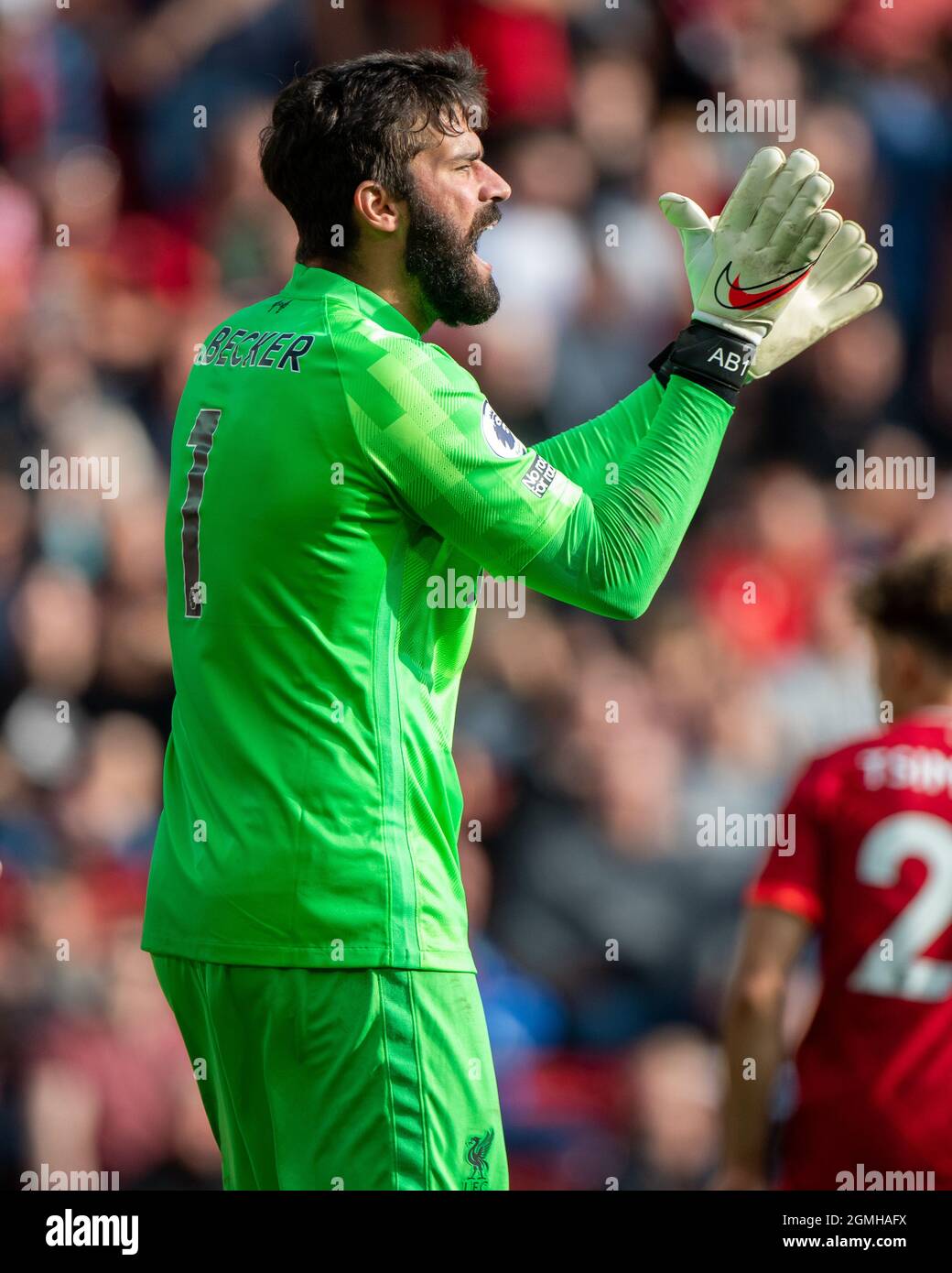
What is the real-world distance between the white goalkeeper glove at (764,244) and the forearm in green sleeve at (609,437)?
0.55 feet

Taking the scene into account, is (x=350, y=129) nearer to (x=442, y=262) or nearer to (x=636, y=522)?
(x=442, y=262)

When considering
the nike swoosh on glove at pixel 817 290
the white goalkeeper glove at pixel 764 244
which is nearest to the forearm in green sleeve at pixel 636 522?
the white goalkeeper glove at pixel 764 244

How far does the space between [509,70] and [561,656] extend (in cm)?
189

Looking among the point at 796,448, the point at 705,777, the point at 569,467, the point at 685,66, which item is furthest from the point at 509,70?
the point at 569,467

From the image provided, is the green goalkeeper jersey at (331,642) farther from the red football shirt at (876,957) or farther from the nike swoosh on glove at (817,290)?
the red football shirt at (876,957)

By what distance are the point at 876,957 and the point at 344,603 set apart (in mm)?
1076

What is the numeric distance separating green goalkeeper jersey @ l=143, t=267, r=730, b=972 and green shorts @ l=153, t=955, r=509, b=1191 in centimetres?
4

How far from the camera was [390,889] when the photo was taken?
2203mm

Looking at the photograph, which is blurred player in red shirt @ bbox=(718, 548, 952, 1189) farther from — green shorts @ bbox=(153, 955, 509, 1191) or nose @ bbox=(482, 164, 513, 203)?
nose @ bbox=(482, 164, 513, 203)

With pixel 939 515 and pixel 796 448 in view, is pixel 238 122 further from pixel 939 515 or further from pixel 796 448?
pixel 939 515

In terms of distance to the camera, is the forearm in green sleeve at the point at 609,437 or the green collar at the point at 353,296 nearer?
the green collar at the point at 353,296

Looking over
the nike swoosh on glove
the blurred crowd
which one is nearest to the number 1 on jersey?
the nike swoosh on glove

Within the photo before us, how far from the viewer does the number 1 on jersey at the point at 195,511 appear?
91.2 inches

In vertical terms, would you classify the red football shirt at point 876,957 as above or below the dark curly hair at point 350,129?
below
